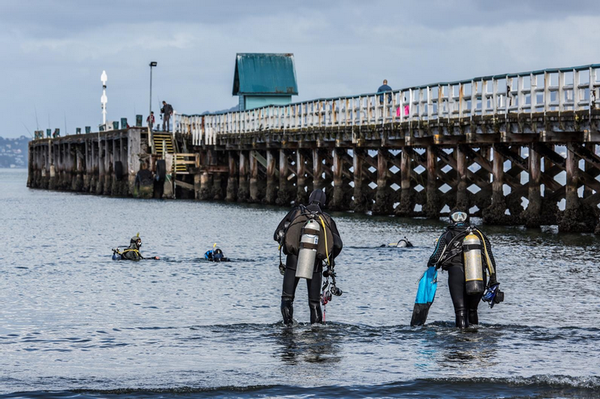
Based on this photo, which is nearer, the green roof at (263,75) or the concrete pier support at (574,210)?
the concrete pier support at (574,210)

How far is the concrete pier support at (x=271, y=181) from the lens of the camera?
51722mm

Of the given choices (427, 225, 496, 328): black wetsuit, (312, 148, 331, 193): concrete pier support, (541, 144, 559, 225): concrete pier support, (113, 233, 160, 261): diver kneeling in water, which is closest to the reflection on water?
(427, 225, 496, 328): black wetsuit

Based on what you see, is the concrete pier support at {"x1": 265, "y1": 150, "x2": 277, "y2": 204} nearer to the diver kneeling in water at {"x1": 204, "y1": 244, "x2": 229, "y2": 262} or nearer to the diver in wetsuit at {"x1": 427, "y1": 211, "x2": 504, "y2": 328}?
the diver kneeling in water at {"x1": 204, "y1": 244, "x2": 229, "y2": 262}

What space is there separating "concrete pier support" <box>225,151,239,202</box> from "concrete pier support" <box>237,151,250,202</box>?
1.16 m

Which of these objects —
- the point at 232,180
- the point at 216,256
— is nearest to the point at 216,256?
the point at 216,256

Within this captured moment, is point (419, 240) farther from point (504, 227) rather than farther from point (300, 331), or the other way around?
point (300, 331)

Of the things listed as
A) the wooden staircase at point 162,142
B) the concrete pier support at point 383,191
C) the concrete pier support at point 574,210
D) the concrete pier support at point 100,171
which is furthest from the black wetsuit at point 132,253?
the concrete pier support at point 100,171

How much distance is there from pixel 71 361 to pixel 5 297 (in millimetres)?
6267

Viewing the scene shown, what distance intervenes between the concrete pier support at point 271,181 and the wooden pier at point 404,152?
6 centimetres

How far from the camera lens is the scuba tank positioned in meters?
12.8

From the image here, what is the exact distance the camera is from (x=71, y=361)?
12.5m

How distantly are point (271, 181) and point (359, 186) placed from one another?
932 centimetres

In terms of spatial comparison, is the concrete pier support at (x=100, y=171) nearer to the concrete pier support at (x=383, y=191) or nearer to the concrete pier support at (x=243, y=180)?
the concrete pier support at (x=243, y=180)

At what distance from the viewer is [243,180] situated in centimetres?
5606
